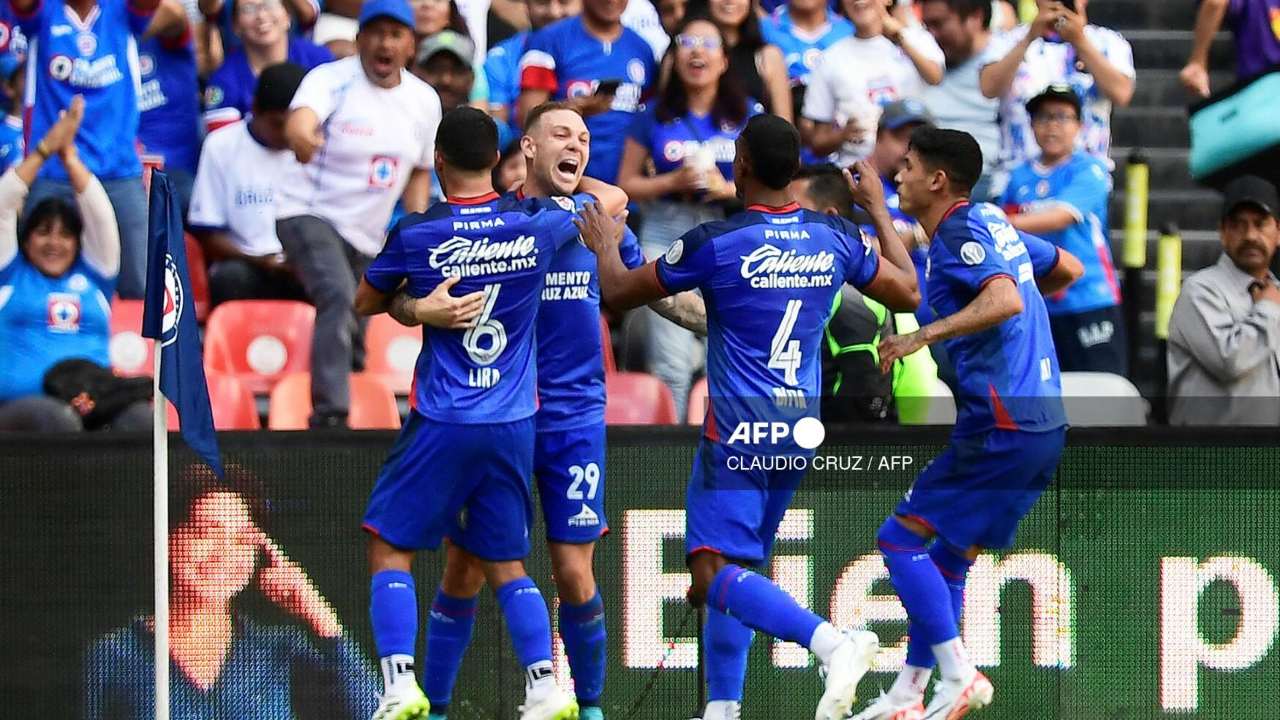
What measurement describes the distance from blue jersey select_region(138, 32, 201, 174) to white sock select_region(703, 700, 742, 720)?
16.2 ft

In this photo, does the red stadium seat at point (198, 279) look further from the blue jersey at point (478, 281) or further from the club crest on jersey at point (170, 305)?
the blue jersey at point (478, 281)

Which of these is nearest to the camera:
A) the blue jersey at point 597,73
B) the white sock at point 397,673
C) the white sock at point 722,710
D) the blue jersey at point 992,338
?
the white sock at point 397,673

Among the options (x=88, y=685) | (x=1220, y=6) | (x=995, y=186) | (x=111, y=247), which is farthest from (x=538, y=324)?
(x=1220, y=6)

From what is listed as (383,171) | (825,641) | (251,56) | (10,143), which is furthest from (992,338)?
(10,143)

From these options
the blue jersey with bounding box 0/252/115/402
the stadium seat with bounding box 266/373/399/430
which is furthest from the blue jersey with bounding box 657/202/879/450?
the blue jersey with bounding box 0/252/115/402

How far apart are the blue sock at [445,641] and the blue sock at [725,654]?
920 millimetres

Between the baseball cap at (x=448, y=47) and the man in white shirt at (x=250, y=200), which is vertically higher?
the baseball cap at (x=448, y=47)

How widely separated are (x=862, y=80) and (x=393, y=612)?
4718 millimetres

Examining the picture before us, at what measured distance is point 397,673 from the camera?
7.60 meters

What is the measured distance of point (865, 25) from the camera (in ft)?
37.4

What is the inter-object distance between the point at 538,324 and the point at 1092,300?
11.6ft

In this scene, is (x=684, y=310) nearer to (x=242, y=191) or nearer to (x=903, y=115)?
(x=903, y=115)

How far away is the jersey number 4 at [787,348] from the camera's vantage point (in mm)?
7938

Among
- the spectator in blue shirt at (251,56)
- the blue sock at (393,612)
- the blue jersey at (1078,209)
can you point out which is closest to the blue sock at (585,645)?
the blue sock at (393,612)
